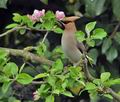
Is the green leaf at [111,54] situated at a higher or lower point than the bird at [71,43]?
higher

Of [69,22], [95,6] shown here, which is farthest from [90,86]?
[95,6]

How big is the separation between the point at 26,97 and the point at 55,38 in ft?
1.74

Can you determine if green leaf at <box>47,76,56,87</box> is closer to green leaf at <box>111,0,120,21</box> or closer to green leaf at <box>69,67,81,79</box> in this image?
green leaf at <box>69,67,81,79</box>

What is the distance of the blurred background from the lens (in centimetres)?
352

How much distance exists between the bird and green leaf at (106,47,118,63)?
573 mm

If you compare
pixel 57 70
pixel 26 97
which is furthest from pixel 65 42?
pixel 26 97

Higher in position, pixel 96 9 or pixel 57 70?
pixel 96 9

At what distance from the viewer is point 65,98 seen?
3.94 m

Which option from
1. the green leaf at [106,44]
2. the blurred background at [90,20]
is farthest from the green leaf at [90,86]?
the green leaf at [106,44]

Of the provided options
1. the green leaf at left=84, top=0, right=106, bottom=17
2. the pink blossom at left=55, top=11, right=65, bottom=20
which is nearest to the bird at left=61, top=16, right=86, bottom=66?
the pink blossom at left=55, top=11, right=65, bottom=20

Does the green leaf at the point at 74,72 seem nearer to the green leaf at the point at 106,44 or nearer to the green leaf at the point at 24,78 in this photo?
the green leaf at the point at 24,78

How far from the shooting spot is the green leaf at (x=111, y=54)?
11.8 ft

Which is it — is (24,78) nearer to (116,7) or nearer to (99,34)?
(99,34)

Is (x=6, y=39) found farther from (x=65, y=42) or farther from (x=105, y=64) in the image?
(x=65, y=42)
